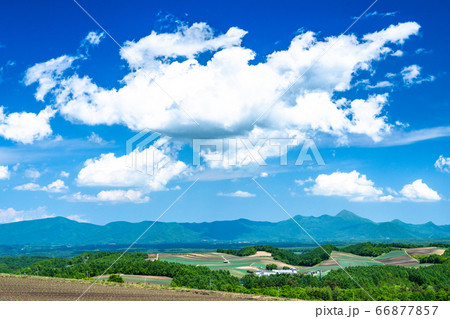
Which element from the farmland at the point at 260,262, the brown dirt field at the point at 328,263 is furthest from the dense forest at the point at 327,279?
the brown dirt field at the point at 328,263

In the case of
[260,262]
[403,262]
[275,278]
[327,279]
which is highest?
[275,278]

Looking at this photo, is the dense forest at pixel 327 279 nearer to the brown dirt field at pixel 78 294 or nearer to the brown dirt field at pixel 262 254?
the brown dirt field at pixel 78 294

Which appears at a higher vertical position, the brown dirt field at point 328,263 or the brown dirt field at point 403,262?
the brown dirt field at point 403,262

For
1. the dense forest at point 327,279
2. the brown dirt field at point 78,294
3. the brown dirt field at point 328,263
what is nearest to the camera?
the brown dirt field at point 78,294

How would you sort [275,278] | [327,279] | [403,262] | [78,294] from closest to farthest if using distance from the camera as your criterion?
[78,294]
[275,278]
[327,279]
[403,262]

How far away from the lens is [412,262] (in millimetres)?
94375

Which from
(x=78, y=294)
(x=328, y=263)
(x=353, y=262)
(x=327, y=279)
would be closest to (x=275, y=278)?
(x=327, y=279)

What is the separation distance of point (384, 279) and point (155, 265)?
1637 inches

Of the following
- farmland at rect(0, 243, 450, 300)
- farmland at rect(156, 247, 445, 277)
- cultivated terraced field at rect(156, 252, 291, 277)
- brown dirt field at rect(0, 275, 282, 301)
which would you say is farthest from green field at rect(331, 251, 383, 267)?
brown dirt field at rect(0, 275, 282, 301)

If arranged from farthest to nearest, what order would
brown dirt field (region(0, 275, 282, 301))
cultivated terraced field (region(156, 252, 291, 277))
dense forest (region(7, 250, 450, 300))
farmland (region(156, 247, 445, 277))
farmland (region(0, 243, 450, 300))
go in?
farmland (region(156, 247, 445, 277))
cultivated terraced field (region(156, 252, 291, 277))
dense forest (region(7, 250, 450, 300))
farmland (region(0, 243, 450, 300))
brown dirt field (region(0, 275, 282, 301))

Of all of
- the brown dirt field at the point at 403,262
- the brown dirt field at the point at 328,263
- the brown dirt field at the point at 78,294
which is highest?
the brown dirt field at the point at 78,294

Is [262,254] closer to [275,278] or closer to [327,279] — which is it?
[327,279]

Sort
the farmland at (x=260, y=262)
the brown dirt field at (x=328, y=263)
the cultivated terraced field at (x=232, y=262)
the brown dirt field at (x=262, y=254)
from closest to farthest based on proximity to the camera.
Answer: the cultivated terraced field at (x=232, y=262) → the farmland at (x=260, y=262) → the brown dirt field at (x=328, y=263) → the brown dirt field at (x=262, y=254)

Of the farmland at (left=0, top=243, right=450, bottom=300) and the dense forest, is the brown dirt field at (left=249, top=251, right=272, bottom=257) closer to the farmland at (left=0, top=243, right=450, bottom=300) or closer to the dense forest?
the farmland at (left=0, top=243, right=450, bottom=300)
